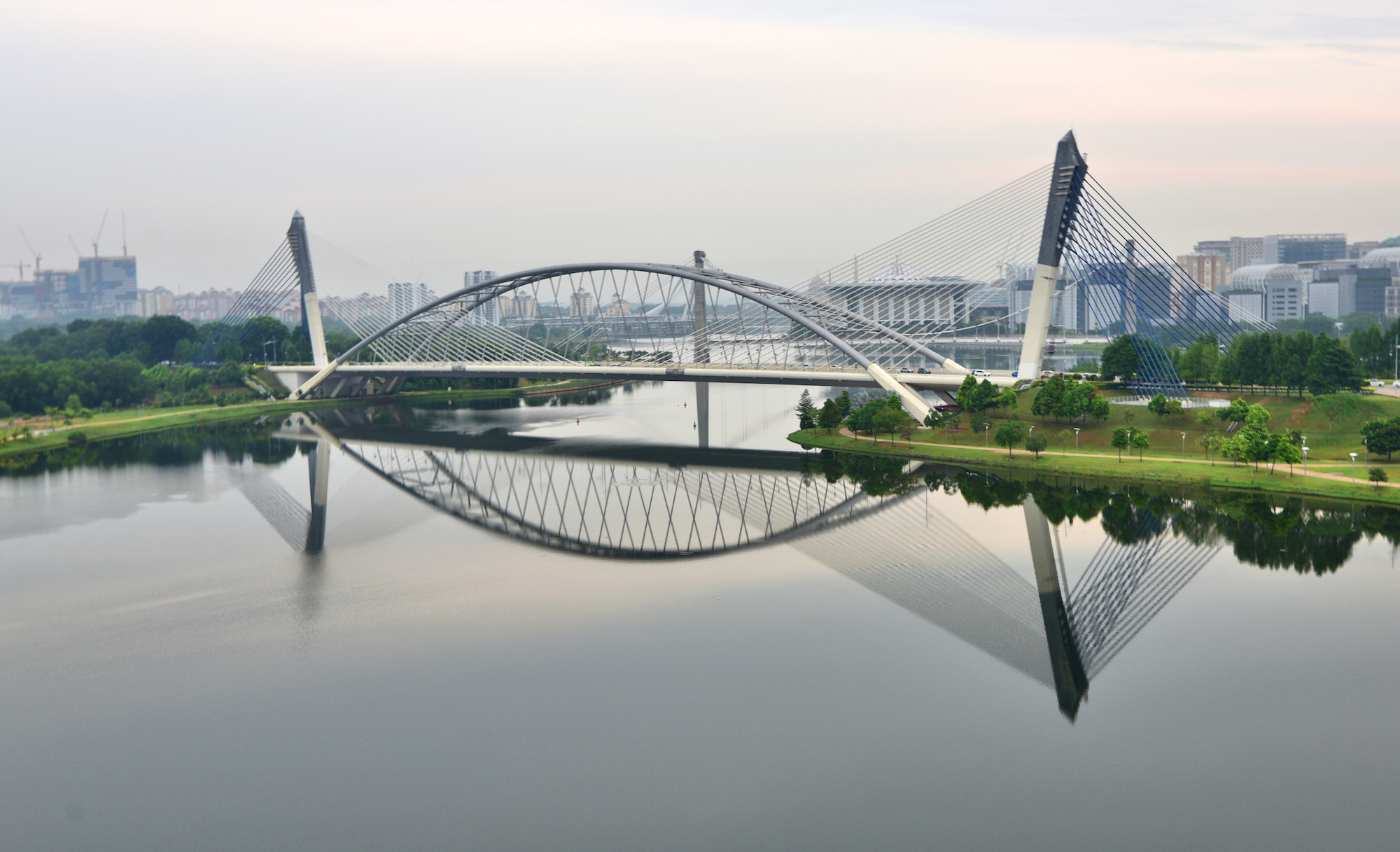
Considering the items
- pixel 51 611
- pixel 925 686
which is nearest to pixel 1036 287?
pixel 925 686

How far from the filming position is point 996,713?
57.8ft

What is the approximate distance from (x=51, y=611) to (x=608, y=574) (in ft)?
39.8

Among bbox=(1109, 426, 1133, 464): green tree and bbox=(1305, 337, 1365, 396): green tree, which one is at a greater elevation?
bbox=(1305, 337, 1365, 396): green tree

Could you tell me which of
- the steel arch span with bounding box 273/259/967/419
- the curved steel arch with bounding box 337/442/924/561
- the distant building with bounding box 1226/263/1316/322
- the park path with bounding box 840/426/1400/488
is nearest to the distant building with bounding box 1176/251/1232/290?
the distant building with bounding box 1226/263/1316/322

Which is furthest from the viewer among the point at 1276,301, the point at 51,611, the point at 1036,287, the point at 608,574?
the point at 1276,301

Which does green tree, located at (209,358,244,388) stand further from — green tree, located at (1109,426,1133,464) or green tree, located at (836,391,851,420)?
green tree, located at (1109,426,1133,464)

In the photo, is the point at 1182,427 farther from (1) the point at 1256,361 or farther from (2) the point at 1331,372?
(1) the point at 1256,361

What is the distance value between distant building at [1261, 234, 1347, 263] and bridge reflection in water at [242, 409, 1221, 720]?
164 metres

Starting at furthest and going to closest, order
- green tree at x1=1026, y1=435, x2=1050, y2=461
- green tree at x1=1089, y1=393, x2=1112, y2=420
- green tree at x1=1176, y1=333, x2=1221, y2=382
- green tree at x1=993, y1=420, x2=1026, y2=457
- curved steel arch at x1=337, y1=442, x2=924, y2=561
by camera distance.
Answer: green tree at x1=1176, y1=333, x2=1221, y2=382 < green tree at x1=1089, y1=393, x2=1112, y2=420 < green tree at x1=993, y1=420, x2=1026, y2=457 < green tree at x1=1026, y1=435, x2=1050, y2=461 < curved steel arch at x1=337, y1=442, x2=924, y2=561

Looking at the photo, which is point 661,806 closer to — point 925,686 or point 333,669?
point 925,686

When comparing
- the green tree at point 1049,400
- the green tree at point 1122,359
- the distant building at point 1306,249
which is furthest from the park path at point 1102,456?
the distant building at point 1306,249

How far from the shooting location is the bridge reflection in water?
22.5 metres

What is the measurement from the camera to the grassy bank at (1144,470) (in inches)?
1286

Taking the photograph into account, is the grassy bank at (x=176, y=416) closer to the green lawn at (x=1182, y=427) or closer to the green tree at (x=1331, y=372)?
the green lawn at (x=1182, y=427)
